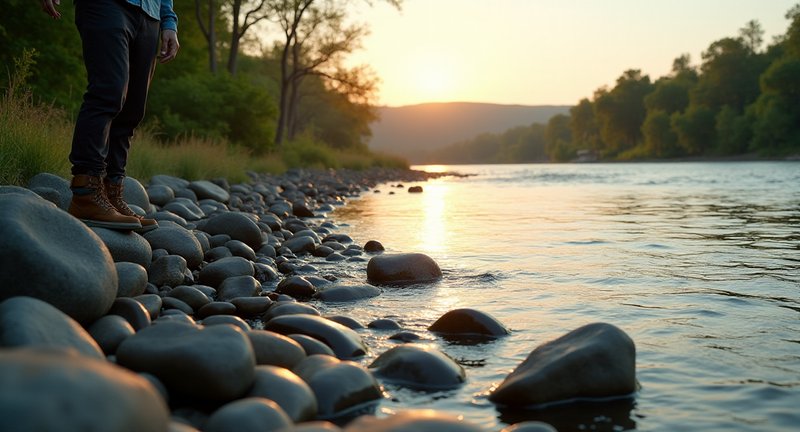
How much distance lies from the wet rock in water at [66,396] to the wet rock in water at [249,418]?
60 cm

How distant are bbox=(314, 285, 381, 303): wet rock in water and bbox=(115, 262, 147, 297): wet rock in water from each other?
1243 mm

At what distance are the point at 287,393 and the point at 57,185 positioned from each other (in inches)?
146

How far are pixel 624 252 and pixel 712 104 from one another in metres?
77.8

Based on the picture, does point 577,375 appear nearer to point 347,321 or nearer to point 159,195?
point 347,321

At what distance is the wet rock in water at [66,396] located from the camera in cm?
129

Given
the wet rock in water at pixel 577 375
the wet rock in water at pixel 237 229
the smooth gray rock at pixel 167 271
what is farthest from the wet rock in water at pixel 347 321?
the wet rock in water at pixel 237 229

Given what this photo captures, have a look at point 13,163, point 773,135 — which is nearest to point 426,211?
point 13,163

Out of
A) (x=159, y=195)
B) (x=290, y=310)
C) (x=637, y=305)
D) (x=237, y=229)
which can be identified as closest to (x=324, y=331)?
(x=290, y=310)

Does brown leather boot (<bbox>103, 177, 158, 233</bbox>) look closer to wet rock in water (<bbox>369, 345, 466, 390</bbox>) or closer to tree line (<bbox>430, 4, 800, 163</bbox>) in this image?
wet rock in water (<bbox>369, 345, 466, 390</bbox>)

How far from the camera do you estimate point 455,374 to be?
300 cm

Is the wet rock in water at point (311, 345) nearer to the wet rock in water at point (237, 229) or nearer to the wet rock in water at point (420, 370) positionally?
the wet rock in water at point (420, 370)

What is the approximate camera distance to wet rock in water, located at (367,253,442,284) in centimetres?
536

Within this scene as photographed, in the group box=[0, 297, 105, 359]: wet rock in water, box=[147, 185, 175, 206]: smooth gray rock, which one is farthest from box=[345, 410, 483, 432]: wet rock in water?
box=[147, 185, 175, 206]: smooth gray rock

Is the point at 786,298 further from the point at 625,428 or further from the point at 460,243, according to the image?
the point at 460,243
